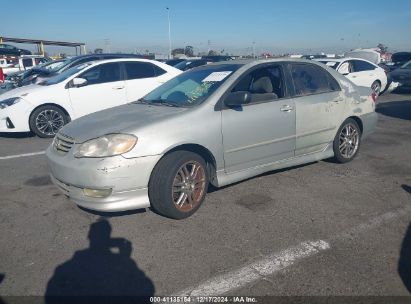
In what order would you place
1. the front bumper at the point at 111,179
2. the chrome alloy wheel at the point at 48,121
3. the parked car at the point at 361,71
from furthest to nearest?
the parked car at the point at 361,71, the chrome alloy wheel at the point at 48,121, the front bumper at the point at 111,179

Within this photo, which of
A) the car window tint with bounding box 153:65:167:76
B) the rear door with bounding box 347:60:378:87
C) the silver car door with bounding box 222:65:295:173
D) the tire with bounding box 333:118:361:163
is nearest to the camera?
the silver car door with bounding box 222:65:295:173

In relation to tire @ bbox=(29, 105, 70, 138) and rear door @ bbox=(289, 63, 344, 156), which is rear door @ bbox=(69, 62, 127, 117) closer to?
tire @ bbox=(29, 105, 70, 138)

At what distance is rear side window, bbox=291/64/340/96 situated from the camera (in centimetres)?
464

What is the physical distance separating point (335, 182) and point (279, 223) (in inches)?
57.4

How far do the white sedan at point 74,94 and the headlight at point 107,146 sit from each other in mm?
4571

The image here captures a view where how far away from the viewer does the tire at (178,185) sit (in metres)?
3.41

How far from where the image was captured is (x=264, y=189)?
4.43 meters

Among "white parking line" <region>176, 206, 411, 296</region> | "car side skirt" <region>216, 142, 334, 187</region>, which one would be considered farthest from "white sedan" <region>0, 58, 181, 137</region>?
"white parking line" <region>176, 206, 411, 296</region>

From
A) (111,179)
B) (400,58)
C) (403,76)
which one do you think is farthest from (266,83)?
(400,58)

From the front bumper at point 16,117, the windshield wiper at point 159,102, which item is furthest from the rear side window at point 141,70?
the windshield wiper at point 159,102

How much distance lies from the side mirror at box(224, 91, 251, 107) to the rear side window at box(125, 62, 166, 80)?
5053 millimetres

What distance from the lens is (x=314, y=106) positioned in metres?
4.65

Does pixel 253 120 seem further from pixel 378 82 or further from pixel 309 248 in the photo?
pixel 378 82

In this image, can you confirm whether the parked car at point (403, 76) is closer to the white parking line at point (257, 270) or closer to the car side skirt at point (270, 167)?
the car side skirt at point (270, 167)
